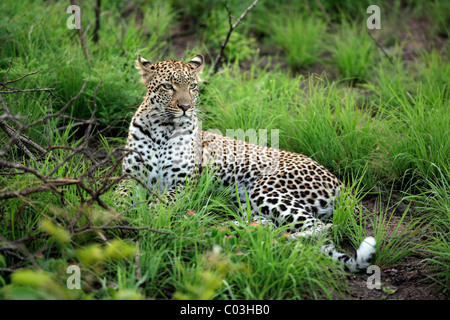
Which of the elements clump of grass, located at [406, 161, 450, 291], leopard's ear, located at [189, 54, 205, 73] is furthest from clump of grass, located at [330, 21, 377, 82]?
leopard's ear, located at [189, 54, 205, 73]

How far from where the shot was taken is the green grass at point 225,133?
404 cm

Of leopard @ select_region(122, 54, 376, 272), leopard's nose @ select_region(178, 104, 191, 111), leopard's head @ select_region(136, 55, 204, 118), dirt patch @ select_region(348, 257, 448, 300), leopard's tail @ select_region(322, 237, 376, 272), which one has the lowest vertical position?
dirt patch @ select_region(348, 257, 448, 300)

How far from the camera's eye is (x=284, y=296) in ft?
13.6

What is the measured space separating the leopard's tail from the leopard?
52cm

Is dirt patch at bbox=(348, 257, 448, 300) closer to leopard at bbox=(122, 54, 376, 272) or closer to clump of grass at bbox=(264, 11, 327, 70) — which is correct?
leopard at bbox=(122, 54, 376, 272)

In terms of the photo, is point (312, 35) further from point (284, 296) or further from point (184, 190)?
point (284, 296)

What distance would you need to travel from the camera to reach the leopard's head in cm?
545

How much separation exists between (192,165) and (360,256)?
6.84 ft

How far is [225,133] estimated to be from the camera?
675 centimetres

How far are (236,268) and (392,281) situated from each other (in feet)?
5.33

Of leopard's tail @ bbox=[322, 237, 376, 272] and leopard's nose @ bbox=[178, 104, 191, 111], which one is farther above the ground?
leopard's nose @ bbox=[178, 104, 191, 111]

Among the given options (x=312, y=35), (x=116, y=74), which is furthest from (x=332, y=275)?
(x=312, y=35)

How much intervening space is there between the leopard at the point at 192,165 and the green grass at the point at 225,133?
291 mm

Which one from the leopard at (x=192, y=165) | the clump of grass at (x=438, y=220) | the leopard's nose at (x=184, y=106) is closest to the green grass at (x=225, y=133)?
the clump of grass at (x=438, y=220)
